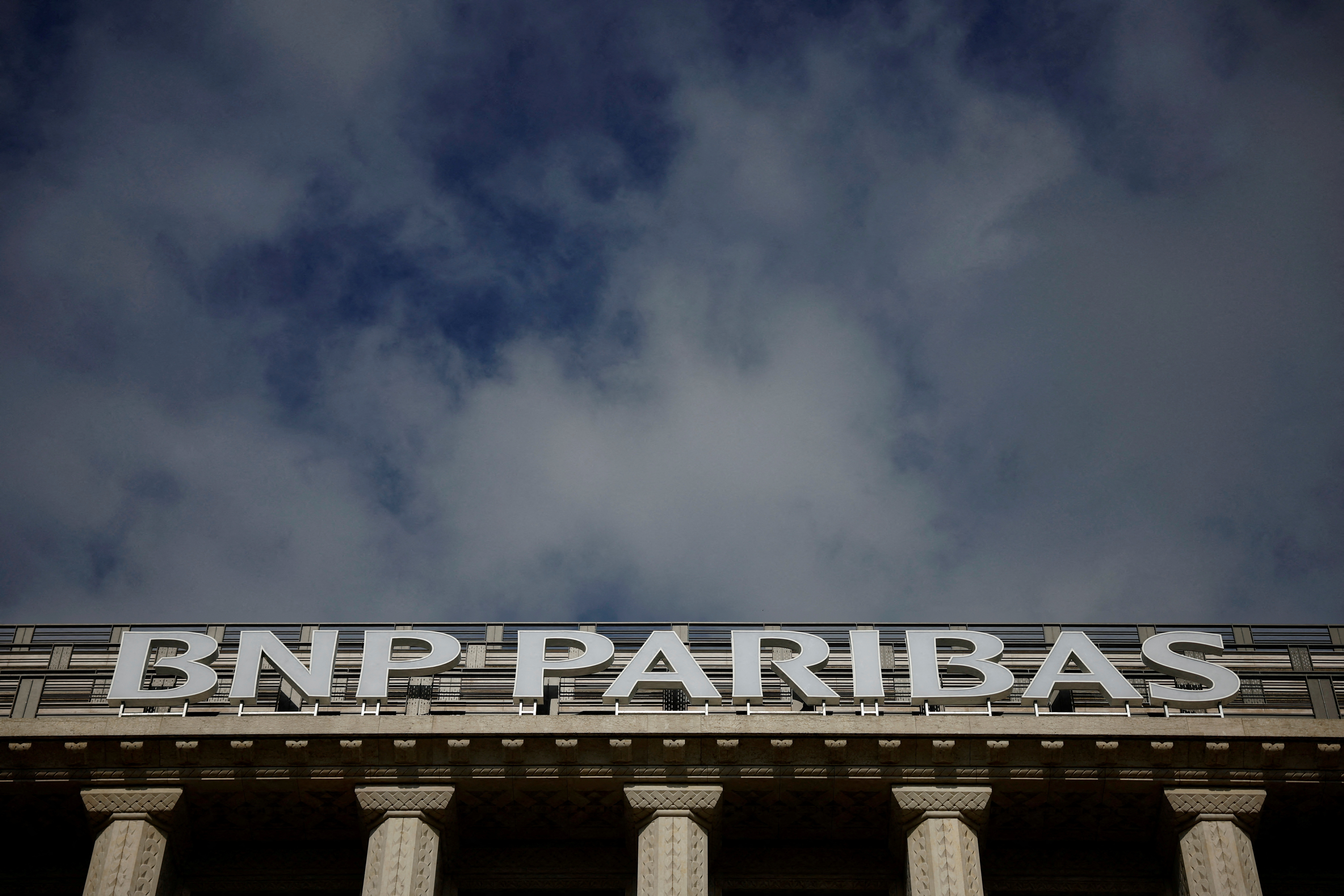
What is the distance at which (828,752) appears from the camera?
43.1m

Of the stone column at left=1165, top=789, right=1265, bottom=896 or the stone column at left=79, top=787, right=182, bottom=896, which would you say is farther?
the stone column at left=79, top=787, right=182, bottom=896

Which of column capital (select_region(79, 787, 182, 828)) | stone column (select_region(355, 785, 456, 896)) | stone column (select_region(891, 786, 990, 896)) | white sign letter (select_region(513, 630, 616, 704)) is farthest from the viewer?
white sign letter (select_region(513, 630, 616, 704))

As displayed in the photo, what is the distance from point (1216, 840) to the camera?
42.3 meters

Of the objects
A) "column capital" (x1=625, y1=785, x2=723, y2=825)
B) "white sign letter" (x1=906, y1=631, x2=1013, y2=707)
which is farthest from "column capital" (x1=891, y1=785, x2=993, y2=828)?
"column capital" (x1=625, y1=785, x2=723, y2=825)

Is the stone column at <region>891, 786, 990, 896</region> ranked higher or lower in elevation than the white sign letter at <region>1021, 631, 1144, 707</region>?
lower

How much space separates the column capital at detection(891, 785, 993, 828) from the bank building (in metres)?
0.05

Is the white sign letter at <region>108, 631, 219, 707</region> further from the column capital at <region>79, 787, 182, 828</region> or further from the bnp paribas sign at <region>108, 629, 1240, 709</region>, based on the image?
the column capital at <region>79, 787, 182, 828</region>

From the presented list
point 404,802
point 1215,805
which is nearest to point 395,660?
point 404,802

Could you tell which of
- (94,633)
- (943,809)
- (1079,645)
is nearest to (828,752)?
(943,809)

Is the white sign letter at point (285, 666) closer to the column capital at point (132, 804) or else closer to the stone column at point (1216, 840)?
the column capital at point (132, 804)

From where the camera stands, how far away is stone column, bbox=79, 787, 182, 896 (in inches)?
1649

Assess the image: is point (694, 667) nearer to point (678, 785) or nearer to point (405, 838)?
point (678, 785)

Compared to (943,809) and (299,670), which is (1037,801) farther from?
(299,670)

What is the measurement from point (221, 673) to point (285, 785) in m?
8.13
